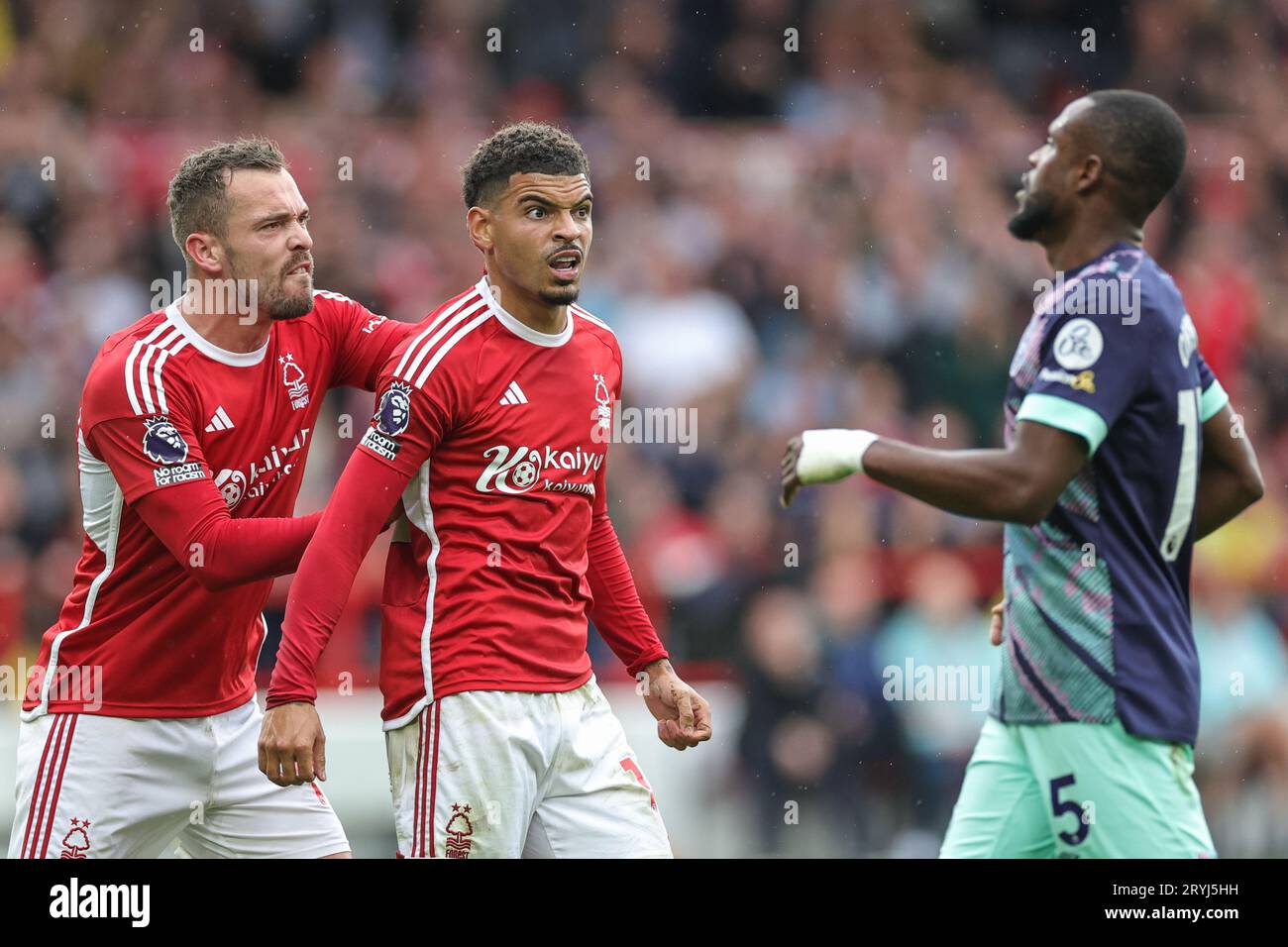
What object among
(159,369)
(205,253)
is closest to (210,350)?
(159,369)

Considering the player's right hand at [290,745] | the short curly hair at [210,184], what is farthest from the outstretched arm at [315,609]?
the short curly hair at [210,184]

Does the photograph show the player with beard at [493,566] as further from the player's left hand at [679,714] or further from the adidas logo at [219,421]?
the adidas logo at [219,421]

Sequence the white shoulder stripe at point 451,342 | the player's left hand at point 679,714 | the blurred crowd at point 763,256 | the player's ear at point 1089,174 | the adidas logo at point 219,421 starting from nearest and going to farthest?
the player's ear at point 1089,174 → the white shoulder stripe at point 451,342 → the adidas logo at point 219,421 → the player's left hand at point 679,714 → the blurred crowd at point 763,256

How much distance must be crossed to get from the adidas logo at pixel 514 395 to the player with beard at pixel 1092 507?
854mm

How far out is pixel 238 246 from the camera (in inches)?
199

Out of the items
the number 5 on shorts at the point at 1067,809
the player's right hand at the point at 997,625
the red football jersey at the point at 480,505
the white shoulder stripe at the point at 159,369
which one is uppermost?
A: the white shoulder stripe at the point at 159,369

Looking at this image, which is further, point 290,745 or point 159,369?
point 159,369

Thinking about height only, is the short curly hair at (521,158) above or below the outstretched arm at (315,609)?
above

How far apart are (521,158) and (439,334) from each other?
555 mm

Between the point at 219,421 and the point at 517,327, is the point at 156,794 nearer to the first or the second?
the point at 219,421

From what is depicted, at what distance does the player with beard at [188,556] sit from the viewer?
4.84m

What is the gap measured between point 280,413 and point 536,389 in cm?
79

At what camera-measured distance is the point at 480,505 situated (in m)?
4.72

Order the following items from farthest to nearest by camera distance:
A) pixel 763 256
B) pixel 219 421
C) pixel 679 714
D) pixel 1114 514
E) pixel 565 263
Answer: pixel 763 256
pixel 679 714
pixel 219 421
pixel 565 263
pixel 1114 514
